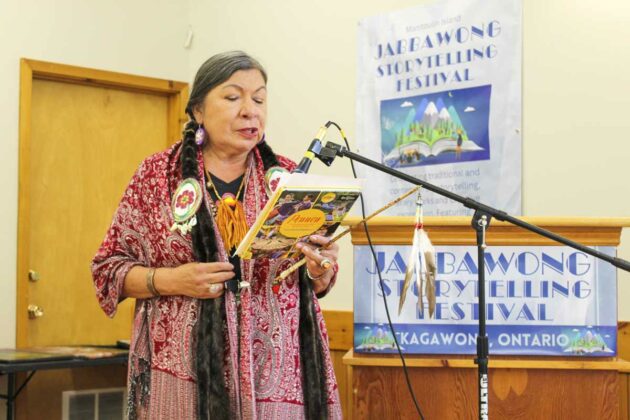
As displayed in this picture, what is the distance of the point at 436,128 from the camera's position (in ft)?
12.5

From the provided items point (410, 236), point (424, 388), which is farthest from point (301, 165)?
point (424, 388)

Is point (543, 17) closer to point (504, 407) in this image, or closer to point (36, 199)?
point (504, 407)

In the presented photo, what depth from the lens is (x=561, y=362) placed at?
2.30 meters

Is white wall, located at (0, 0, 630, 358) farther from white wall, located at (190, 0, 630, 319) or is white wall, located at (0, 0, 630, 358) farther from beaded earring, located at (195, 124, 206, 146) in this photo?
beaded earring, located at (195, 124, 206, 146)

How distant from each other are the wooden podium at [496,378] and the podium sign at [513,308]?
3 cm

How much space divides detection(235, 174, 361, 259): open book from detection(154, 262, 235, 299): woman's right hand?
0.09 meters

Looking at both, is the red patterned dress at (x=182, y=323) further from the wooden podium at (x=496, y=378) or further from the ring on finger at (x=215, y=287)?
the wooden podium at (x=496, y=378)

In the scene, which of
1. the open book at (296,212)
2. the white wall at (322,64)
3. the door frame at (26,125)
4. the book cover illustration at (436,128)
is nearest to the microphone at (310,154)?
the open book at (296,212)

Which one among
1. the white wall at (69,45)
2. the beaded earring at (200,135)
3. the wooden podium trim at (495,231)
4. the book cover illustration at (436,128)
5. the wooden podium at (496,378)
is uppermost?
the white wall at (69,45)

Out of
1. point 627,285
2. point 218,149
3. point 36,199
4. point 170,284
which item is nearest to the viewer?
point 170,284

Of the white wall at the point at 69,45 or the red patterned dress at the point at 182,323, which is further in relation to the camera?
the white wall at the point at 69,45

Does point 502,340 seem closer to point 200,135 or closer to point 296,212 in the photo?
point 296,212

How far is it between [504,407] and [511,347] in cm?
16

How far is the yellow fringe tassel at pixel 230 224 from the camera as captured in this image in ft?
6.38
